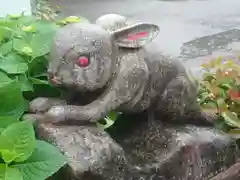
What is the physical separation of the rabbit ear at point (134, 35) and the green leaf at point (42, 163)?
421 millimetres

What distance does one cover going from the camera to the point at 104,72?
5.48 feet

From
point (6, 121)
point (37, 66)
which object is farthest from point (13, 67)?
point (6, 121)

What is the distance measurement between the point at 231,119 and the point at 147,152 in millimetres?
452

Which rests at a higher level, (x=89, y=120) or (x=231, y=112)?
(x=89, y=120)

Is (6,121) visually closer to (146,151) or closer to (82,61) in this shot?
(82,61)

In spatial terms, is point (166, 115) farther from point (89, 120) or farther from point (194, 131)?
point (89, 120)

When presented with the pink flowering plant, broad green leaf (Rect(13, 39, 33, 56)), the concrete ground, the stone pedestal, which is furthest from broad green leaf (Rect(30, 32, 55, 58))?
the concrete ground

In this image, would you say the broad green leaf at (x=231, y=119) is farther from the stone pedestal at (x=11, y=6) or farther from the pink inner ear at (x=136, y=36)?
the stone pedestal at (x=11, y=6)

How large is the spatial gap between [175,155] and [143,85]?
0.95 ft

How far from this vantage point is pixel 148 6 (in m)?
8.63

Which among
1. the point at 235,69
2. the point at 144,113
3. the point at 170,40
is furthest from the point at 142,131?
the point at 170,40

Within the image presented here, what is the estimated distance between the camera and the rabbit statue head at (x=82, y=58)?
1645 mm

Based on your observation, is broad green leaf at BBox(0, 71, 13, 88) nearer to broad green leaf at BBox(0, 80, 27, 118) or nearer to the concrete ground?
broad green leaf at BBox(0, 80, 27, 118)

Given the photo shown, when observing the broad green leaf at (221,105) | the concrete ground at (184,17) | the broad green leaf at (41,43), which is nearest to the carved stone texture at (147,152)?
the broad green leaf at (221,105)
